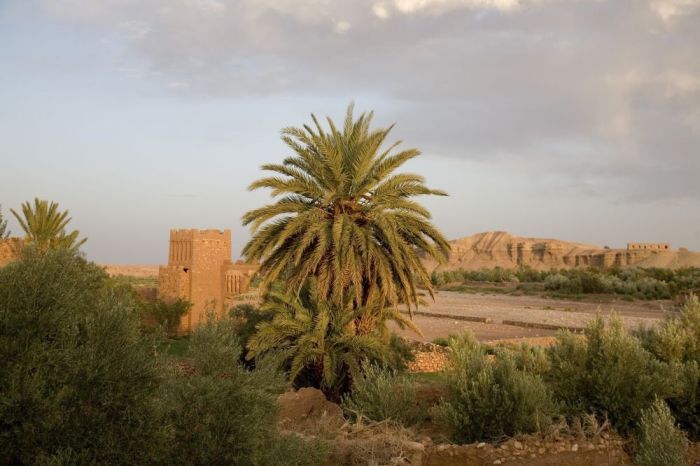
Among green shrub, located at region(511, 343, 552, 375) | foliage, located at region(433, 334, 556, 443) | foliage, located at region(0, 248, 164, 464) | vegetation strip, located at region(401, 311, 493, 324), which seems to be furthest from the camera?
vegetation strip, located at region(401, 311, 493, 324)

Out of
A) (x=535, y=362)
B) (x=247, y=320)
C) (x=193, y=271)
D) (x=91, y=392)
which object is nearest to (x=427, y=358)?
(x=247, y=320)

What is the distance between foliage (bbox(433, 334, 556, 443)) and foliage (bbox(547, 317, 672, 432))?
0.71m

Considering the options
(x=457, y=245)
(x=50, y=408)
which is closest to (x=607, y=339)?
(x=50, y=408)

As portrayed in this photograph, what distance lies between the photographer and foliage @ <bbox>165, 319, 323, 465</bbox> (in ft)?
18.0

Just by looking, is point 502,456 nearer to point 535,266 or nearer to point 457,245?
point 535,266

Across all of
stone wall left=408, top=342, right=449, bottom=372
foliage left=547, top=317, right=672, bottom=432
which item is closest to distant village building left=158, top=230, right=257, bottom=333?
stone wall left=408, top=342, right=449, bottom=372

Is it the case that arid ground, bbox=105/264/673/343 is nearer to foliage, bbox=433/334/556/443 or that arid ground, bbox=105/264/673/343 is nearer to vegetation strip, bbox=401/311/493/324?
vegetation strip, bbox=401/311/493/324

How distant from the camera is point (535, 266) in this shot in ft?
356

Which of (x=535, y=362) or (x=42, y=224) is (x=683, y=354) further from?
(x=42, y=224)

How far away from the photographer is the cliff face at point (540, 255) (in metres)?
94.4

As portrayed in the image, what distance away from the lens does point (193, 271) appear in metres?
27.6

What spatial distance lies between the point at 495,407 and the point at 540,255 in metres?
107

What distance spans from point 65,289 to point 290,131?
9.54 m

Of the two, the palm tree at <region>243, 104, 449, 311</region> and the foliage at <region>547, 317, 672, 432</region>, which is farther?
the palm tree at <region>243, 104, 449, 311</region>
